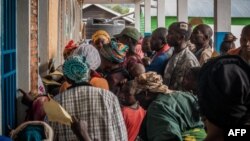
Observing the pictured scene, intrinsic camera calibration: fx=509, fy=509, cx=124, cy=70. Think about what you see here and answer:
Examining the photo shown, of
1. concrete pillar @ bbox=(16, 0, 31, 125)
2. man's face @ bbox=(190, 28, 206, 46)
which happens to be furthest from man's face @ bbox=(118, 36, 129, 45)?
concrete pillar @ bbox=(16, 0, 31, 125)

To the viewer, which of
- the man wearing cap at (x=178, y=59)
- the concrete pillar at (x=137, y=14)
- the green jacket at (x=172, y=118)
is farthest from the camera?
the concrete pillar at (x=137, y=14)

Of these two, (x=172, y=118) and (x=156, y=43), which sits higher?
(x=156, y=43)

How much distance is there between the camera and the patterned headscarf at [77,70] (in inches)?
138

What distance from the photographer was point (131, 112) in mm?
4051

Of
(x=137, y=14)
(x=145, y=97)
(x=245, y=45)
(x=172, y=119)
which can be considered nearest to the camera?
(x=172, y=119)

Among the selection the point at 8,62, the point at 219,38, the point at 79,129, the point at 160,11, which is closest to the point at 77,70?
the point at 79,129

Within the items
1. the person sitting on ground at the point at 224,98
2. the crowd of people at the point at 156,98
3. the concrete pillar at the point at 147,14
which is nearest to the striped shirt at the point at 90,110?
the crowd of people at the point at 156,98

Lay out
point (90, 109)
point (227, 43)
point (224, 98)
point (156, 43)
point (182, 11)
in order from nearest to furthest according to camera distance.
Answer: point (224, 98)
point (90, 109)
point (156, 43)
point (227, 43)
point (182, 11)

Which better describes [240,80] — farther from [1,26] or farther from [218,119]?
[1,26]

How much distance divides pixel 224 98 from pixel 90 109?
1607mm

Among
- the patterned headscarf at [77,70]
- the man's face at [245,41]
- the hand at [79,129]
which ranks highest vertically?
the man's face at [245,41]

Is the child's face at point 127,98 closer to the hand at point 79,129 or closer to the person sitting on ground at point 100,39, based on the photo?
the hand at point 79,129

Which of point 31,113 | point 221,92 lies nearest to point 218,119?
point 221,92

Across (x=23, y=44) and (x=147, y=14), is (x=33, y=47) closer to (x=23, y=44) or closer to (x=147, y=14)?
(x=23, y=44)
